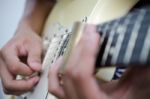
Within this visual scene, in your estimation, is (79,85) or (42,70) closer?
(79,85)

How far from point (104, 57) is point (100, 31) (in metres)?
0.05

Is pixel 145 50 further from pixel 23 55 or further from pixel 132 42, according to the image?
pixel 23 55

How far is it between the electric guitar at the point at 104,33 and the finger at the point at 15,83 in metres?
0.02

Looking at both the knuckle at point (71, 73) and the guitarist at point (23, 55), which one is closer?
the knuckle at point (71, 73)

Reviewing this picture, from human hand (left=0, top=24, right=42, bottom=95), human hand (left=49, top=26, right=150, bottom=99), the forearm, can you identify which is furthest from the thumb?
human hand (left=49, top=26, right=150, bottom=99)

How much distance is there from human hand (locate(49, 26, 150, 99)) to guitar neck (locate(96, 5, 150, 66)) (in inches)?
0.6

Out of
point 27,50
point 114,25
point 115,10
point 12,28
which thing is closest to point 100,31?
point 114,25

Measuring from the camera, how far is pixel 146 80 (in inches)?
14.1

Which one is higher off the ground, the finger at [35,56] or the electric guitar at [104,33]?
the electric guitar at [104,33]

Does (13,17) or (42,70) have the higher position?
(13,17)

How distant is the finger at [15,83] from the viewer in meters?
0.68

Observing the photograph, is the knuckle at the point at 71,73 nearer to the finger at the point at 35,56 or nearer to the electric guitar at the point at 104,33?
the electric guitar at the point at 104,33

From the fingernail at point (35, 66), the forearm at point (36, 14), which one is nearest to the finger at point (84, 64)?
the fingernail at point (35, 66)

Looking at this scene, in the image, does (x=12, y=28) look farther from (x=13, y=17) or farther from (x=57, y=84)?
(x=57, y=84)
